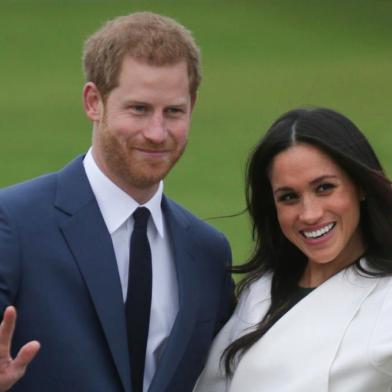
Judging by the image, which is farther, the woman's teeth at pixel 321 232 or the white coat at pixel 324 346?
the woman's teeth at pixel 321 232

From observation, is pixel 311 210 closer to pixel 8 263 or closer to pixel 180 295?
pixel 180 295

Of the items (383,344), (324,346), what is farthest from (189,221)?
(383,344)

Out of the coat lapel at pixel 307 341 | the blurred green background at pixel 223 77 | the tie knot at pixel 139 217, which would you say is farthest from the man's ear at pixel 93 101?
the blurred green background at pixel 223 77

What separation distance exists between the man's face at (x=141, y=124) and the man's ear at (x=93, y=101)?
2 centimetres

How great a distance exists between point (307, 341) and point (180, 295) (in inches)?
13.2

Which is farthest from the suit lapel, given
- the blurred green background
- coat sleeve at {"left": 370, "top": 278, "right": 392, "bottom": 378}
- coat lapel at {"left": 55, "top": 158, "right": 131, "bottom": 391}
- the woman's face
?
the blurred green background

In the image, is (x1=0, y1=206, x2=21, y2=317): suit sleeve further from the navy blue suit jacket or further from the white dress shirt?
the white dress shirt

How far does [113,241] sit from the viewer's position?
3.21 metres

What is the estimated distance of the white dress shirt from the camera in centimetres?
320

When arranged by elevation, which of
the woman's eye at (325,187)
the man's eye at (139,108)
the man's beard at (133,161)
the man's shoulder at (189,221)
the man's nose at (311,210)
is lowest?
the man's shoulder at (189,221)

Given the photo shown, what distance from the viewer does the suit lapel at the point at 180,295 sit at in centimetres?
320

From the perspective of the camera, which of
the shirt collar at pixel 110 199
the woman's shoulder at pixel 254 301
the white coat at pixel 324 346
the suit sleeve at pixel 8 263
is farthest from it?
the woman's shoulder at pixel 254 301

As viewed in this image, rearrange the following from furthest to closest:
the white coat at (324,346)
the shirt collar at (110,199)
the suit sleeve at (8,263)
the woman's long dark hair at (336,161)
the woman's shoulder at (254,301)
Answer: the woman's shoulder at (254,301), the woman's long dark hair at (336,161), the shirt collar at (110,199), the white coat at (324,346), the suit sleeve at (8,263)

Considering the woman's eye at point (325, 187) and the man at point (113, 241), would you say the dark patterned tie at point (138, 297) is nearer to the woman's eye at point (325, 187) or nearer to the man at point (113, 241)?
the man at point (113, 241)
